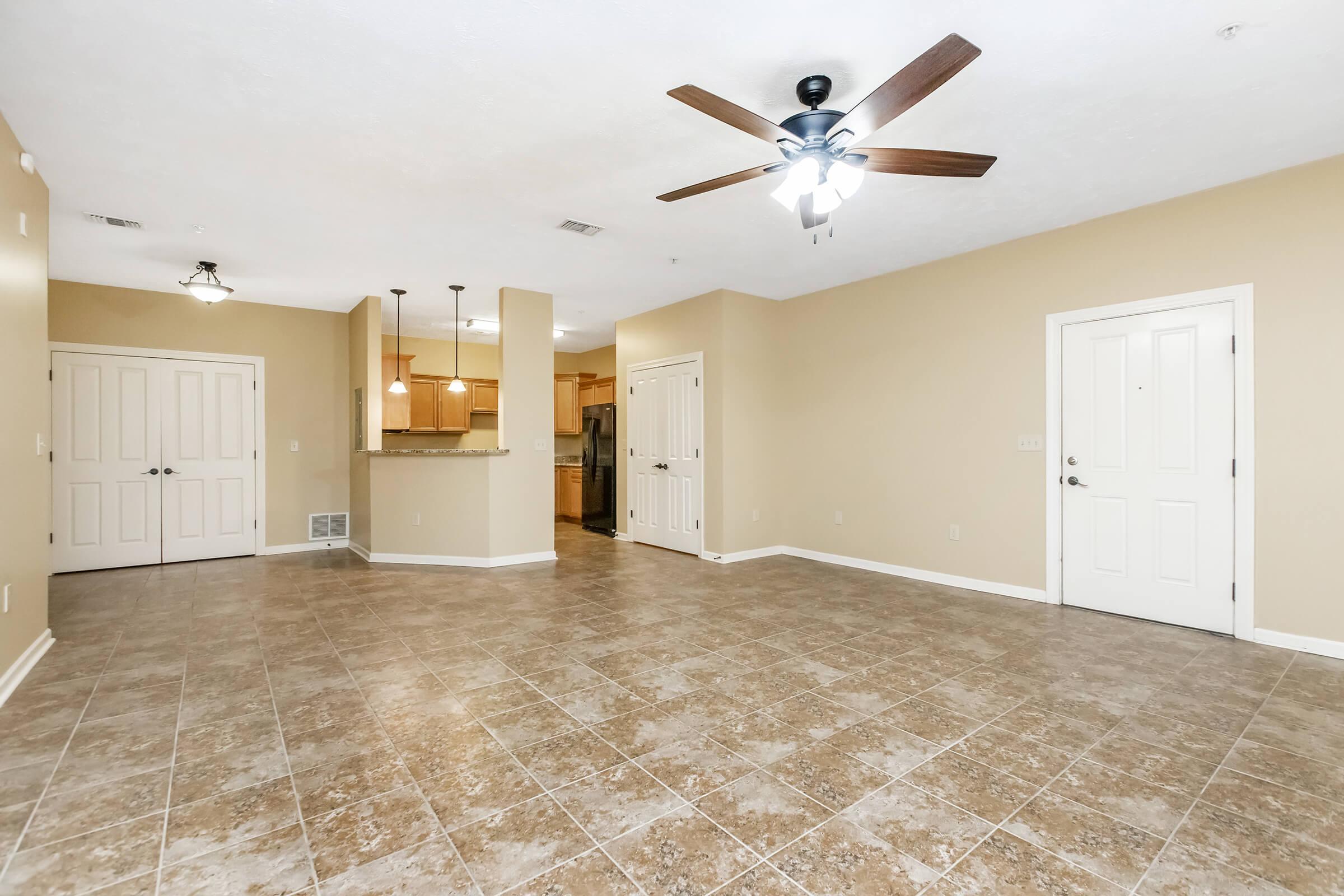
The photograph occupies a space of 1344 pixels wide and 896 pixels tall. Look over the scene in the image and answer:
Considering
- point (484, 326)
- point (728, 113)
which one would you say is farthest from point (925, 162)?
point (484, 326)

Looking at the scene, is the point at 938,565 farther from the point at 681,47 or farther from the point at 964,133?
the point at 681,47

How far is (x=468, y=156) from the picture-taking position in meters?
3.25

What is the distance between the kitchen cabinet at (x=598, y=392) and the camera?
8.58m

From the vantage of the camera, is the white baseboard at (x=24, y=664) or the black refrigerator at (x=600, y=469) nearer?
the white baseboard at (x=24, y=664)

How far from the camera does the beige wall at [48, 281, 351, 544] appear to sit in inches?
227

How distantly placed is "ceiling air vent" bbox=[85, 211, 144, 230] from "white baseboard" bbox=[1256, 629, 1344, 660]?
294 inches

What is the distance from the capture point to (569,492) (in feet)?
30.6

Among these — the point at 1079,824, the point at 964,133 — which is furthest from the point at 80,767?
the point at 964,133

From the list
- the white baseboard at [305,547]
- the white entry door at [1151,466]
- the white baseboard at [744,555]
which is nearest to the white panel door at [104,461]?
the white baseboard at [305,547]

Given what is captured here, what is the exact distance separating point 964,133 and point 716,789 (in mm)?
3129

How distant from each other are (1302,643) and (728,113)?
417 centimetres

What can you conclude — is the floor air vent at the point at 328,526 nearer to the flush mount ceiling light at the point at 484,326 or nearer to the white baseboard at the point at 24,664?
the flush mount ceiling light at the point at 484,326

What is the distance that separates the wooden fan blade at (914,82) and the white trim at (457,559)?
188 inches

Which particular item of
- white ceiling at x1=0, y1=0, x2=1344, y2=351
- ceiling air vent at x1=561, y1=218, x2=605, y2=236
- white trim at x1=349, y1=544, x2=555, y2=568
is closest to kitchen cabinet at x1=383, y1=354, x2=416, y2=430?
white trim at x1=349, y1=544, x2=555, y2=568
